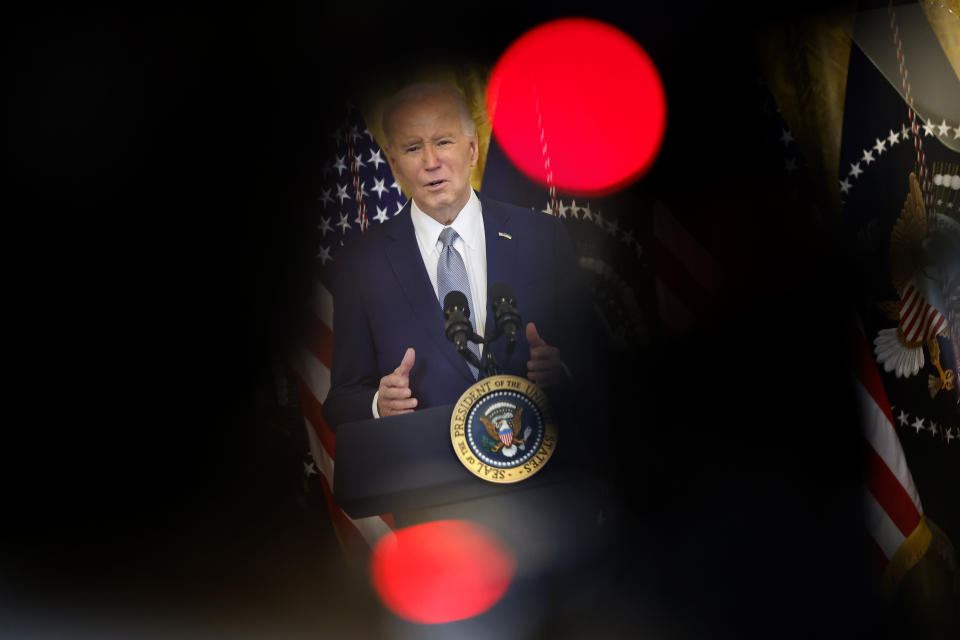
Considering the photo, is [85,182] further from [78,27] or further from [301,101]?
[301,101]

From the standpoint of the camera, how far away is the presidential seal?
105 inches

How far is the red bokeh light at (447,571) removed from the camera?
273 centimetres

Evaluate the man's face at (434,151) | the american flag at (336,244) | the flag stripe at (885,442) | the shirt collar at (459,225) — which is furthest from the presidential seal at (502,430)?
the flag stripe at (885,442)

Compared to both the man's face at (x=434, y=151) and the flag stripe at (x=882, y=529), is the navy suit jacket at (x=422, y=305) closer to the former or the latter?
the man's face at (x=434, y=151)

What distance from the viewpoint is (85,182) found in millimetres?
2789

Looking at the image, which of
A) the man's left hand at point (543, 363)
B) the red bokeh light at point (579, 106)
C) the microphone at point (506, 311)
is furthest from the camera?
the red bokeh light at point (579, 106)

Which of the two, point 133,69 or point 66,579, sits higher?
point 133,69

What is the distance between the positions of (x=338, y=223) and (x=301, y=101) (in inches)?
19.6

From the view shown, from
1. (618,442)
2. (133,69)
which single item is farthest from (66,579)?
(618,442)

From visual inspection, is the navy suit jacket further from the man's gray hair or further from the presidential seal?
the man's gray hair

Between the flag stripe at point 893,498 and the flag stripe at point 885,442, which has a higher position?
the flag stripe at point 885,442

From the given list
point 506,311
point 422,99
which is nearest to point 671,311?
point 506,311

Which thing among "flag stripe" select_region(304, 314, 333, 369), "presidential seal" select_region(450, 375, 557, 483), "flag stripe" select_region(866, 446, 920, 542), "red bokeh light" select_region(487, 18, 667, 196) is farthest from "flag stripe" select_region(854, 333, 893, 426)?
"flag stripe" select_region(304, 314, 333, 369)

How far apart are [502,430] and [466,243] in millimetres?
727
